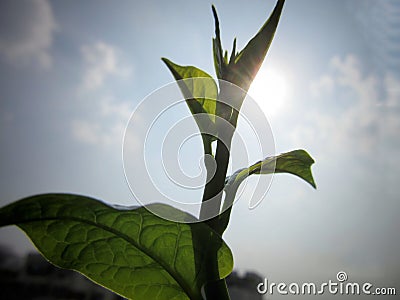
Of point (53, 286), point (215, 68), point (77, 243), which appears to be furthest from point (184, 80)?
point (53, 286)

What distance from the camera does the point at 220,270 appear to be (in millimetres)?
240

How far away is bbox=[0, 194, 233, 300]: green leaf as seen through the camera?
215 millimetres

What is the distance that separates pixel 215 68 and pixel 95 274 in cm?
22

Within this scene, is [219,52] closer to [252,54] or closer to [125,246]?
[252,54]

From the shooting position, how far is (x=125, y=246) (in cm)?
24

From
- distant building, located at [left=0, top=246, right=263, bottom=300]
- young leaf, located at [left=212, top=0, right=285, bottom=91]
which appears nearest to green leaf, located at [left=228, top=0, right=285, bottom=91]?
young leaf, located at [left=212, top=0, right=285, bottom=91]

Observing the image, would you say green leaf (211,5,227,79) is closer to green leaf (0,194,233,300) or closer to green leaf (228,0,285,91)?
green leaf (228,0,285,91)

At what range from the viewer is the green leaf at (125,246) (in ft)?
0.70

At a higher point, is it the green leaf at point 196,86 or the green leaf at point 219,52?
the green leaf at point 219,52

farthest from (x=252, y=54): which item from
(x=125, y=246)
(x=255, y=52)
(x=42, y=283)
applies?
(x=42, y=283)

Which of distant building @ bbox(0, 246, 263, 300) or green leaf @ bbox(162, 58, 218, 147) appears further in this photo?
distant building @ bbox(0, 246, 263, 300)

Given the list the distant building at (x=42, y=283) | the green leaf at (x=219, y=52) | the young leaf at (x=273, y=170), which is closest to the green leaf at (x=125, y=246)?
the young leaf at (x=273, y=170)

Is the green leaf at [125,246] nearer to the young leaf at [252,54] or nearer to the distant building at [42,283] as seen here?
the young leaf at [252,54]

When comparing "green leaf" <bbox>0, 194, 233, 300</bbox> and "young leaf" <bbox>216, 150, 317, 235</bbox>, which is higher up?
"young leaf" <bbox>216, 150, 317, 235</bbox>
